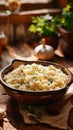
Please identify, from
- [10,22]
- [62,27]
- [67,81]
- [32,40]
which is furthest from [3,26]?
[67,81]

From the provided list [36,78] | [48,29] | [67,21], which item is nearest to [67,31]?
[67,21]

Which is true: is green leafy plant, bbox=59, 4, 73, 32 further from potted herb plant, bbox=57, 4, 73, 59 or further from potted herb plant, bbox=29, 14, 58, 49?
potted herb plant, bbox=29, 14, 58, 49

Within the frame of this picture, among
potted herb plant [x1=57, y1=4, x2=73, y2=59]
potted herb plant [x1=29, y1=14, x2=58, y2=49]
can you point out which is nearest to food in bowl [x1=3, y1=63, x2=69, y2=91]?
potted herb plant [x1=57, y1=4, x2=73, y2=59]

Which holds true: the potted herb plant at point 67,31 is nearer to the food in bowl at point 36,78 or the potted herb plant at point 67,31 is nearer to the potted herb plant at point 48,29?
the potted herb plant at point 48,29

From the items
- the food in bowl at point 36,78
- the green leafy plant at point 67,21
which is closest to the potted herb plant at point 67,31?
the green leafy plant at point 67,21

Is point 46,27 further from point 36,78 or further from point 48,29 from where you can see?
point 36,78
